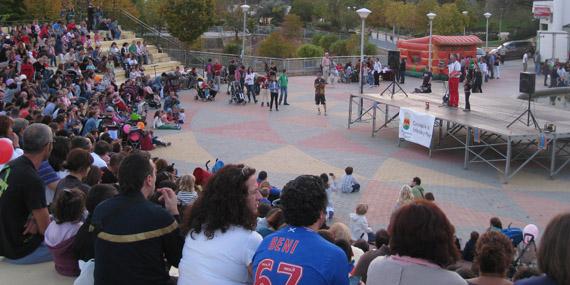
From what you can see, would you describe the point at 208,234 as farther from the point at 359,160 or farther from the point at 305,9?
the point at 305,9

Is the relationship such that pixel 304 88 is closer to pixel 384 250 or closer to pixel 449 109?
pixel 449 109

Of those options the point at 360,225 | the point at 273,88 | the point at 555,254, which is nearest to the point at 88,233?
the point at 555,254

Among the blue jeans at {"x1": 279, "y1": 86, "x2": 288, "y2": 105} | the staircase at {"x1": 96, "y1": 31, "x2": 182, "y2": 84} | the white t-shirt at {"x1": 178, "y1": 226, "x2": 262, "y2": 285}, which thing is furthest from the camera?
the staircase at {"x1": 96, "y1": 31, "x2": 182, "y2": 84}

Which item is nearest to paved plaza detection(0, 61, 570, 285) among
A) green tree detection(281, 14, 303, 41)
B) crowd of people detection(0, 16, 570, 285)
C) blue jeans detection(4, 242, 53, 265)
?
crowd of people detection(0, 16, 570, 285)

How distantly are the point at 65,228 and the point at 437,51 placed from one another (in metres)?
34.0

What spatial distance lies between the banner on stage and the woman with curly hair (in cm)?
1596

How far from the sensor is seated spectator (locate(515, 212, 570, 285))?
3.68 meters

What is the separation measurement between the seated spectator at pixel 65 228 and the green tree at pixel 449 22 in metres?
47.1

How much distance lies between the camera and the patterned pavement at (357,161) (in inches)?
611

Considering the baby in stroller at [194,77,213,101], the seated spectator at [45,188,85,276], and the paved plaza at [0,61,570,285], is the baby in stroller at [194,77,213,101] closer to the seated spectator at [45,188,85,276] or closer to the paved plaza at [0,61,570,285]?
the paved plaza at [0,61,570,285]

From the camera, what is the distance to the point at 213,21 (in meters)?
38.6

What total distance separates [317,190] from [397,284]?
2.42ft

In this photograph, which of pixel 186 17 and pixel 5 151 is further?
pixel 186 17

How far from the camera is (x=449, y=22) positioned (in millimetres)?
50500
